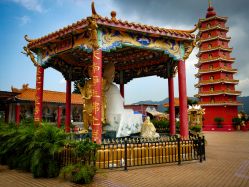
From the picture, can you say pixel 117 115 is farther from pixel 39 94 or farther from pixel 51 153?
pixel 51 153

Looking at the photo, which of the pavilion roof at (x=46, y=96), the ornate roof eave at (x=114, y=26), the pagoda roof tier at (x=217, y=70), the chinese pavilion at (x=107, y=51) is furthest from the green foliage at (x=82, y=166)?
the pagoda roof tier at (x=217, y=70)

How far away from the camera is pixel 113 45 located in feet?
29.9

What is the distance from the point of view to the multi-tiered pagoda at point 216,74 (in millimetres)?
39281

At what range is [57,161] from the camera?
7156 millimetres

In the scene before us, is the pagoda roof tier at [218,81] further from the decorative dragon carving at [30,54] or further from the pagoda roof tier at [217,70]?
the decorative dragon carving at [30,54]

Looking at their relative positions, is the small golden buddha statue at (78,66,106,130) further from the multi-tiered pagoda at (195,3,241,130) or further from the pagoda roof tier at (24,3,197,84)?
the multi-tiered pagoda at (195,3,241,130)

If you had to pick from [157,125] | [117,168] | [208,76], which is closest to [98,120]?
[117,168]

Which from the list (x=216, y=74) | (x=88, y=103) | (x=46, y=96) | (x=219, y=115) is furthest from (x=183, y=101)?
(x=216, y=74)

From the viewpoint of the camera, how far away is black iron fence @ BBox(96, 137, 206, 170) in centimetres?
786

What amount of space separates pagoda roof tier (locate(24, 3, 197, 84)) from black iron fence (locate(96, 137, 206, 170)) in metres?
3.78

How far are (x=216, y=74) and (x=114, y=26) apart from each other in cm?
3572

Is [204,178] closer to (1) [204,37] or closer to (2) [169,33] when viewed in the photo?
(2) [169,33]

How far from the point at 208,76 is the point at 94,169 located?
127ft

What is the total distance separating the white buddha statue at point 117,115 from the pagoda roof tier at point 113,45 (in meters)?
1.76
